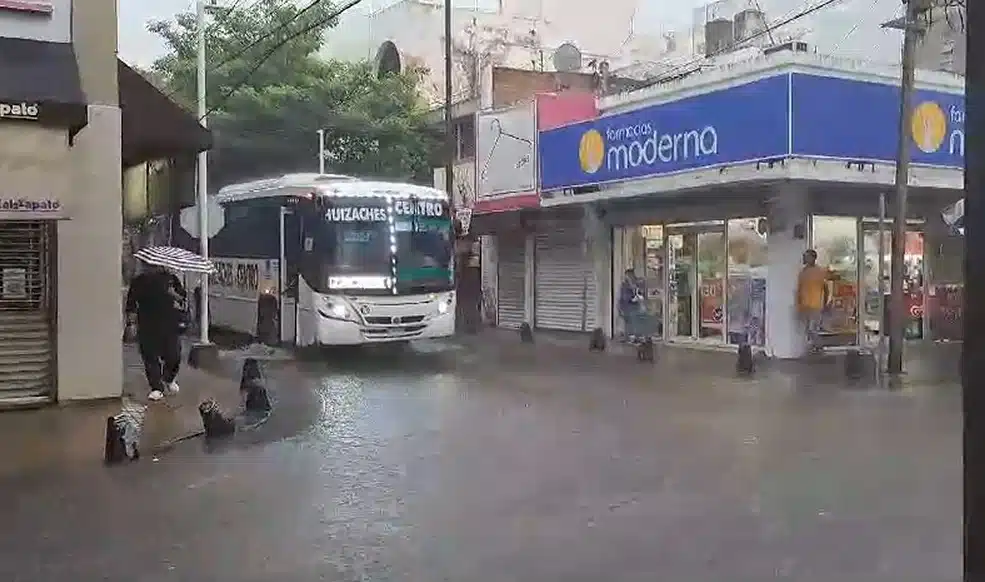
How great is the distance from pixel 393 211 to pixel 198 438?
9.05 meters

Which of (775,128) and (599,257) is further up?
(775,128)

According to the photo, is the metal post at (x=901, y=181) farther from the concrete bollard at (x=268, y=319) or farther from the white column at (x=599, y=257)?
the concrete bollard at (x=268, y=319)

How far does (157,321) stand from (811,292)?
1096 cm

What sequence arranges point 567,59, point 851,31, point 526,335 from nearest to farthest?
point 526,335 < point 851,31 < point 567,59

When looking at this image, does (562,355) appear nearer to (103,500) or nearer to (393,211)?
(393,211)

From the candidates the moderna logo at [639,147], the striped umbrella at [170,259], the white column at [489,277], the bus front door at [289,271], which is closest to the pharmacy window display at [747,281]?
the moderna logo at [639,147]

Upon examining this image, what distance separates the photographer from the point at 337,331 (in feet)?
62.4

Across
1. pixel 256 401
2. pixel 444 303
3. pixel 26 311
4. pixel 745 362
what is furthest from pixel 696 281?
pixel 26 311

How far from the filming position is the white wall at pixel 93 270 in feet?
41.7

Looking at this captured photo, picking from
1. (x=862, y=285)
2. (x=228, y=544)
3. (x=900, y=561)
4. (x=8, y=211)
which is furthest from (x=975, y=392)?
(x=862, y=285)

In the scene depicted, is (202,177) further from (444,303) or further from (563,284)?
(563,284)

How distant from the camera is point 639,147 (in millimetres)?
21344

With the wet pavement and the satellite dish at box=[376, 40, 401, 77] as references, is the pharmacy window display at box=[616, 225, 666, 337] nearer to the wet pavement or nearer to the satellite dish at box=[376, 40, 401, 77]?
the wet pavement

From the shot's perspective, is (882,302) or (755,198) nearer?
(882,302)
